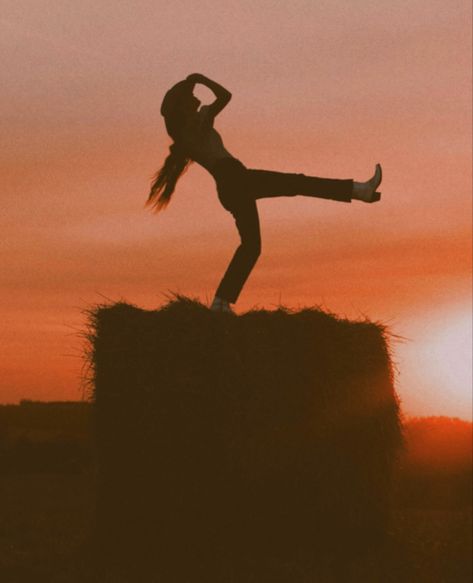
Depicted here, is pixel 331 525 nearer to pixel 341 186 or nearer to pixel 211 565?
pixel 211 565

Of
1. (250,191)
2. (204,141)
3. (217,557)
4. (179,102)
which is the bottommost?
(217,557)

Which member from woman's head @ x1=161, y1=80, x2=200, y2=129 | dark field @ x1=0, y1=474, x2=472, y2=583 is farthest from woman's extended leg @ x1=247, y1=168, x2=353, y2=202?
dark field @ x1=0, y1=474, x2=472, y2=583

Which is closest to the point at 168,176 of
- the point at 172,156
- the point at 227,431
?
the point at 172,156

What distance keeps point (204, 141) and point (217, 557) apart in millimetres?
2519

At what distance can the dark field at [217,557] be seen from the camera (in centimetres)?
623

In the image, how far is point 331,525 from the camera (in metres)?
6.37

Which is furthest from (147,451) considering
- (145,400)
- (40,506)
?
(40,506)

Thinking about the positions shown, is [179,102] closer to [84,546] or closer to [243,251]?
[243,251]

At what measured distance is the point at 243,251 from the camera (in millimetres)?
6773

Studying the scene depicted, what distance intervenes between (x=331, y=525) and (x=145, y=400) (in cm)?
133

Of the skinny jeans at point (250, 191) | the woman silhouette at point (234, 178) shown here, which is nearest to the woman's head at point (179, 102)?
the woman silhouette at point (234, 178)

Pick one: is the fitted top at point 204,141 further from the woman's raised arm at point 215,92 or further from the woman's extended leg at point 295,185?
the woman's extended leg at point 295,185

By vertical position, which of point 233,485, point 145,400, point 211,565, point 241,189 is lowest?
point 211,565

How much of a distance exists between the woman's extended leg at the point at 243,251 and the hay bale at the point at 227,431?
0.26 m
